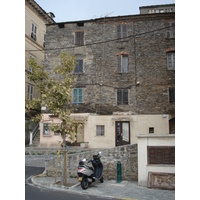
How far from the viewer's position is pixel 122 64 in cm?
1421

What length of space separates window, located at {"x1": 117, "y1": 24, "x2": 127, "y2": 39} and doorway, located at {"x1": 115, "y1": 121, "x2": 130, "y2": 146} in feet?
18.4

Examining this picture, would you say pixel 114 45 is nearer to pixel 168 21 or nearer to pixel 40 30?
pixel 168 21

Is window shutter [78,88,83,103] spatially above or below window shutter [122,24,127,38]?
below

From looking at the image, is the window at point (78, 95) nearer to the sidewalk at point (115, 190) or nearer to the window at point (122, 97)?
the window at point (122, 97)

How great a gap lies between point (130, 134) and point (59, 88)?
826 cm

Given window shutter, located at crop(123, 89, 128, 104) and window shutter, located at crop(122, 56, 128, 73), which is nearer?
window shutter, located at crop(123, 89, 128, 104)

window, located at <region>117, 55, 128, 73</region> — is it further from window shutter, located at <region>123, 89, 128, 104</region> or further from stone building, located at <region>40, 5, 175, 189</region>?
window shutter, located at <region>123, 89, 128, 104</region>

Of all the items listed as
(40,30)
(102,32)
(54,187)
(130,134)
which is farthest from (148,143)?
(40,30)

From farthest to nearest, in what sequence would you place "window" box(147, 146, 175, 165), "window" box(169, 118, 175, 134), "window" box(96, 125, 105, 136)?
"window" box(96, 125, 105, 136) < "window" box(169, 118, 175, 134) < "window" box(147, 146, 175, 165)

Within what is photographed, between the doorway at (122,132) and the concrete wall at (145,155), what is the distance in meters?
7.19

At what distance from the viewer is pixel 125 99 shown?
546 inches

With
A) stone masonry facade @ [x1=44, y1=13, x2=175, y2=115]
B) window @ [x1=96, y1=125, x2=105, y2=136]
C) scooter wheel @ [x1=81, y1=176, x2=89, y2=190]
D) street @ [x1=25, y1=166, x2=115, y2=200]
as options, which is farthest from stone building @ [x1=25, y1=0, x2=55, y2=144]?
scooter wheel @ [x1=81, y1=176, x2=89, y2=190]

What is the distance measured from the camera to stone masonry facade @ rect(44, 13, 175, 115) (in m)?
13.6

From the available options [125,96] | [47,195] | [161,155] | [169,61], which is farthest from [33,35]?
[161,155]
